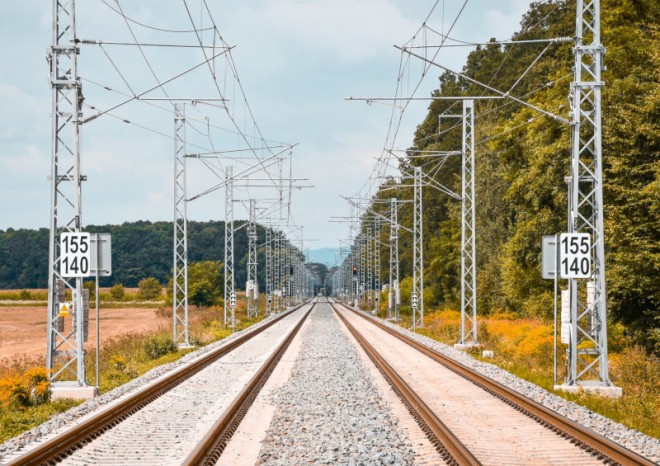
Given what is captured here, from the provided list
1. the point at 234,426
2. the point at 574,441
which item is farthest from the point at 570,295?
the point at 234,426

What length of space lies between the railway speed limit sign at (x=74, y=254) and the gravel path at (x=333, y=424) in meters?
5.17

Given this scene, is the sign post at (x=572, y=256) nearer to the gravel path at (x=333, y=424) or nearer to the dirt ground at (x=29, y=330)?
the gravel path at (x=333, y=424)

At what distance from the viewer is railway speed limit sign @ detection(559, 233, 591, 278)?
17.2 meters

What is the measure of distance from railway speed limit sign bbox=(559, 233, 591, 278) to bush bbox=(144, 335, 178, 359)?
56.9ft

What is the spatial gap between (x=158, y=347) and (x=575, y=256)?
17.7m

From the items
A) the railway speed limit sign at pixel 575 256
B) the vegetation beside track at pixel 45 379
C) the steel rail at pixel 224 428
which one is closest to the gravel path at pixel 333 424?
the steel rail at pixel 224 428

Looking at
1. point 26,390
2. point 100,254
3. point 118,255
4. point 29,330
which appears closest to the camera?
point 26,390

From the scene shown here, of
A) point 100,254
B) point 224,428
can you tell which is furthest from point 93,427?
point 100,254

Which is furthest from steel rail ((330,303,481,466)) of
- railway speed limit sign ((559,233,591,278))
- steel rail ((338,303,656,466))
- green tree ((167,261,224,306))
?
green tree ((167,261,224,306))

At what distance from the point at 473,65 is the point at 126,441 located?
85.2 m

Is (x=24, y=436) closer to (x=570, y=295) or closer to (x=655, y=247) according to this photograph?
(x=570, y=295)

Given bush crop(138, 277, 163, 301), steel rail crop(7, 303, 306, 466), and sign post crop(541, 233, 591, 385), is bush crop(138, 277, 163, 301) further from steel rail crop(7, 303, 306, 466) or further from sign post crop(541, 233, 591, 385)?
sign post crop(541, 233, 591, 385)

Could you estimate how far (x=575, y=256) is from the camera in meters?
17.2

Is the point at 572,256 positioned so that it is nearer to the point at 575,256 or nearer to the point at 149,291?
the point at 575,256
